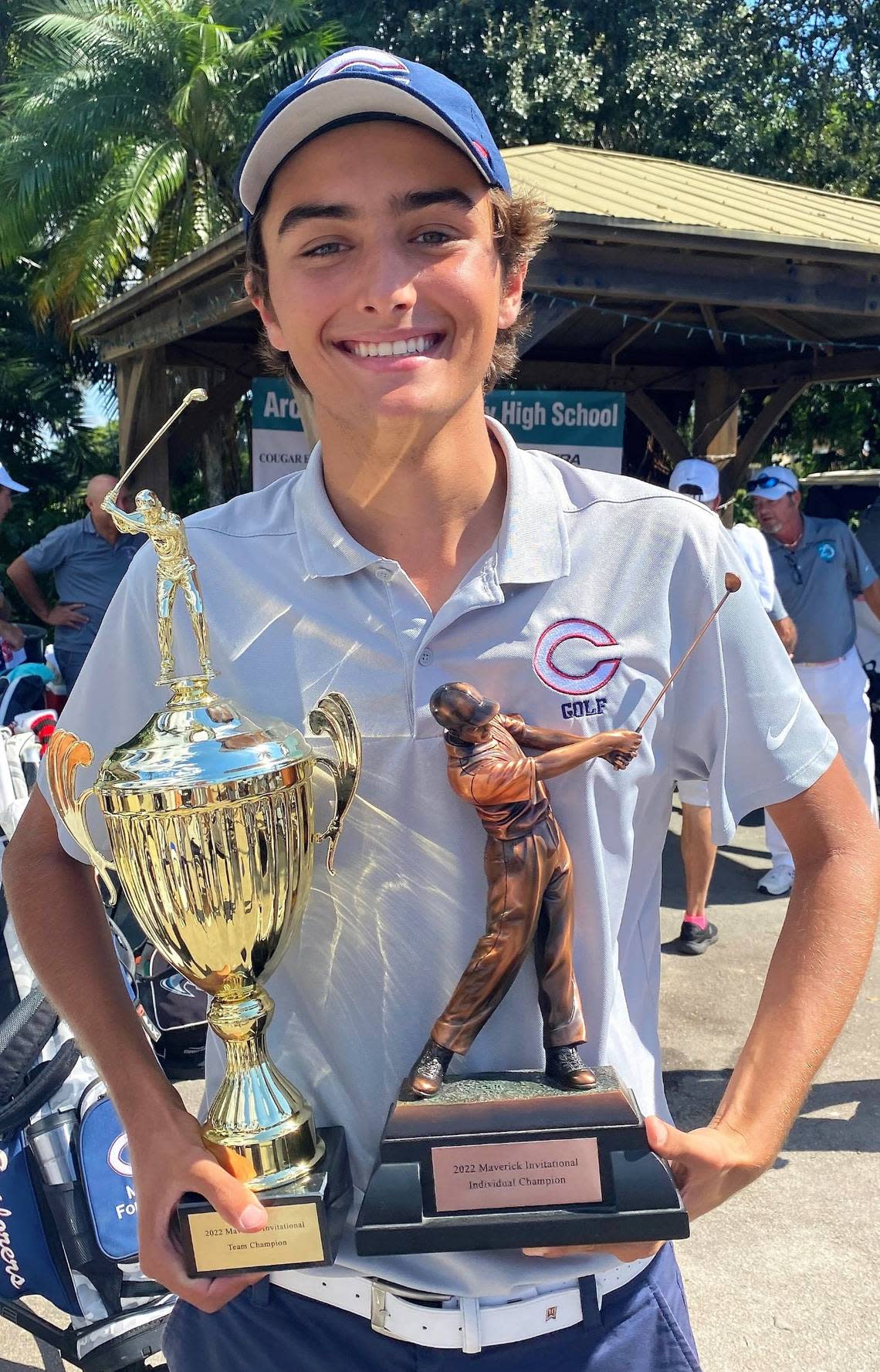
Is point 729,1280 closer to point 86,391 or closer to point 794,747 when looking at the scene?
point 794,747

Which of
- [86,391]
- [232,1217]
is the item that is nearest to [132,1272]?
[232,1217]

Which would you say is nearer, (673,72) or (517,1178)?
(517,1178)

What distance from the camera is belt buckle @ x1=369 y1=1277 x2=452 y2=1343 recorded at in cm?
123

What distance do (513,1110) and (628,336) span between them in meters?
7.20

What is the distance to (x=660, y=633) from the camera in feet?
4.12

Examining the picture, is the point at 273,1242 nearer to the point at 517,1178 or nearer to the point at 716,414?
the point at 517,1178

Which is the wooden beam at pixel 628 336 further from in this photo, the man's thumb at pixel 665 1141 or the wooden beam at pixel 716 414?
the man's thumb at pixel 665 1141

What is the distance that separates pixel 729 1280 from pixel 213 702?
104 inches

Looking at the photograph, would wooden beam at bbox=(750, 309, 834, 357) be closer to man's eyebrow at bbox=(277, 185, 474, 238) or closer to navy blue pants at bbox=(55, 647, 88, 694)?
navy blue pants at bbox=(55, 647, 88, 694)

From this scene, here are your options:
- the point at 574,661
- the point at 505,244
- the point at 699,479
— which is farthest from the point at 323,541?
the point at 699,479

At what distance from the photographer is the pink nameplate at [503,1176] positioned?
1147 mm

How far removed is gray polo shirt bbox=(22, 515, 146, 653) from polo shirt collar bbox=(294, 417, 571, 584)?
5.57 m

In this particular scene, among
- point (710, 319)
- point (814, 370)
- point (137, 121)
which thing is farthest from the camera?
point (137, 121)

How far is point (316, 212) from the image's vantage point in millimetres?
Result: 1235
